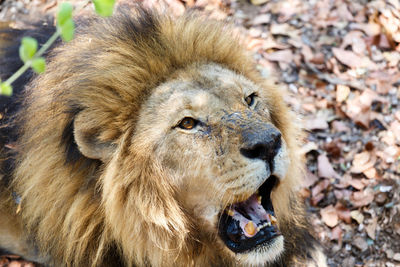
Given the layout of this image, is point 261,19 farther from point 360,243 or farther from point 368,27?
point 360,243

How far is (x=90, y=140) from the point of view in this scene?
2873 millimetres

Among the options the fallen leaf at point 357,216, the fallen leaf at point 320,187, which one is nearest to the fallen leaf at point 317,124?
the fallen leaf at point 320,187

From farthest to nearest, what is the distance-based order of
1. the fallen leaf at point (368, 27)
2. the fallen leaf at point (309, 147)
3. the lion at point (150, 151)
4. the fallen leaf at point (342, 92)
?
the fallen leaf at point (368, 27) < the fallen leaf at point (342, 92) < the fallen leaf at point (309, 147) < the lion at point (150, 151)

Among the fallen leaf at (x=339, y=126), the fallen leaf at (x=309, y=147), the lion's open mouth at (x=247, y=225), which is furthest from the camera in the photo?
the fallen leaf at (x=339, y=126)

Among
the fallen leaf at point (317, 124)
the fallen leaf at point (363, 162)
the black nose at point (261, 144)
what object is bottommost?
the fallen leaf at point (363, 162)

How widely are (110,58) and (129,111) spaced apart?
0.33 metres

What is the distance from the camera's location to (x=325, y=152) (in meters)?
5.13

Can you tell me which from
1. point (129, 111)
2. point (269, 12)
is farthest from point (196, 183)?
point (269, 12)

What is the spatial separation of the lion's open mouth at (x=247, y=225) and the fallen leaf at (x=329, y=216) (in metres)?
1.78

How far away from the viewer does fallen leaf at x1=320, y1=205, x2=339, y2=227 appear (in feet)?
15.2

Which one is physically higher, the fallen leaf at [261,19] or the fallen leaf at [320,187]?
the fallen leaf at [261,19]

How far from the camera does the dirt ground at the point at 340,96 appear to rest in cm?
458

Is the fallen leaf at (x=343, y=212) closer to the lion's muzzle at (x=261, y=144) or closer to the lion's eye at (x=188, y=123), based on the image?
the lion's muzzle at (x=261, y=144)

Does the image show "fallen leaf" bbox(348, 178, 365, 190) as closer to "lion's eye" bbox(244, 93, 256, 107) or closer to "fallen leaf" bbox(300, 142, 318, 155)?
"fallen leaf" bbox(300, 142, 318, 155)
